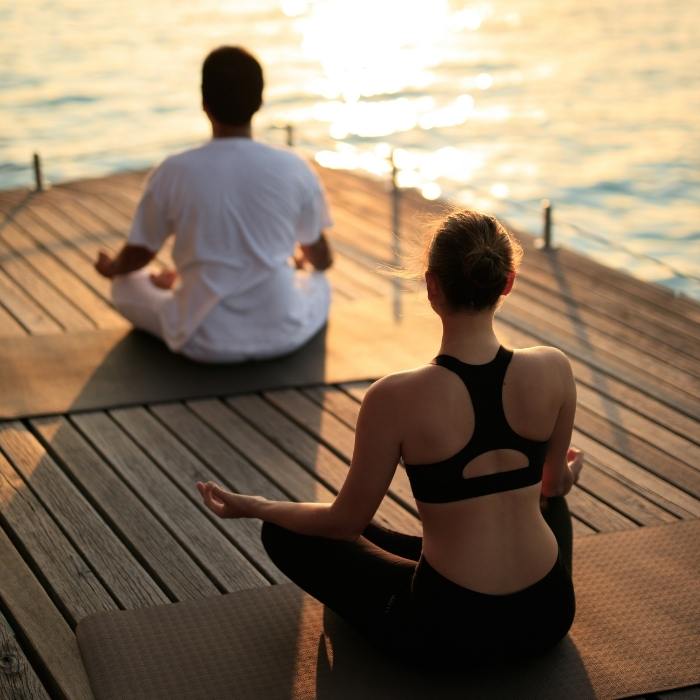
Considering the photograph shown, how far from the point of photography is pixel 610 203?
9.67 metres

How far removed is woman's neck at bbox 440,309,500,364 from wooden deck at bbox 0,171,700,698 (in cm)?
49

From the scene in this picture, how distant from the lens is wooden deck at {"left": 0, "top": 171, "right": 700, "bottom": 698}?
276 cm

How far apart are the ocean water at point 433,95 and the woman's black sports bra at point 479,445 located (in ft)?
16.0

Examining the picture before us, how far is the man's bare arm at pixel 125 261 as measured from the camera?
4027 mm

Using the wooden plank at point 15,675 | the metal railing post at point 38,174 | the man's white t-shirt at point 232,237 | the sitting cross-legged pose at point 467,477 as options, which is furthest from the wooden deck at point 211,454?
the metal railing post at point 38,174

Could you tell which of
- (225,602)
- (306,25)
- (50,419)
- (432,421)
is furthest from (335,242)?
(306,25)

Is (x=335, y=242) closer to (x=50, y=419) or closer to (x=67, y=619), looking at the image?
A: (x=50, y=419)

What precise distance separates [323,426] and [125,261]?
0.94 meters

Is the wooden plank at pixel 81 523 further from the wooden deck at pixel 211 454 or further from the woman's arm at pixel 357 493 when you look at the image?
the woman's arm at pixel 357 493

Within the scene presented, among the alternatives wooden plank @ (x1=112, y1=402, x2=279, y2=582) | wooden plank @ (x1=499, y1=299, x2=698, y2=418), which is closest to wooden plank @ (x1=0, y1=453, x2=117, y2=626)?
wooden plank @ (x1=112, y1=402, x2=279, y2=582)

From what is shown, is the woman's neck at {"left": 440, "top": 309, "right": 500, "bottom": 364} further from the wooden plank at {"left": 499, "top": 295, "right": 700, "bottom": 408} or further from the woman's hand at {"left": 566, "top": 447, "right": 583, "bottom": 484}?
the wooden plank at {"left": 499, "top": 295, "right": 700, "bottom": 408}

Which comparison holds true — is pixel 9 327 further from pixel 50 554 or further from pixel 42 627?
pixel 42 627

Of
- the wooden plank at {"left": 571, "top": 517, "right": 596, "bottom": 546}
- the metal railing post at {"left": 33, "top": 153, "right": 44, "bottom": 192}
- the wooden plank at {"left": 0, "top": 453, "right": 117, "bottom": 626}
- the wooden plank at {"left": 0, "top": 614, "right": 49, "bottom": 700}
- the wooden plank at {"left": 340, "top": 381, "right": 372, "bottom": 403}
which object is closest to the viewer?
the wooden plank at {"left": 0, "top": 614, "right": 49, "bottom": 700}

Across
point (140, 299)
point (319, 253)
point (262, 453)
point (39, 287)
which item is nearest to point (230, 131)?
point (319, 253)
